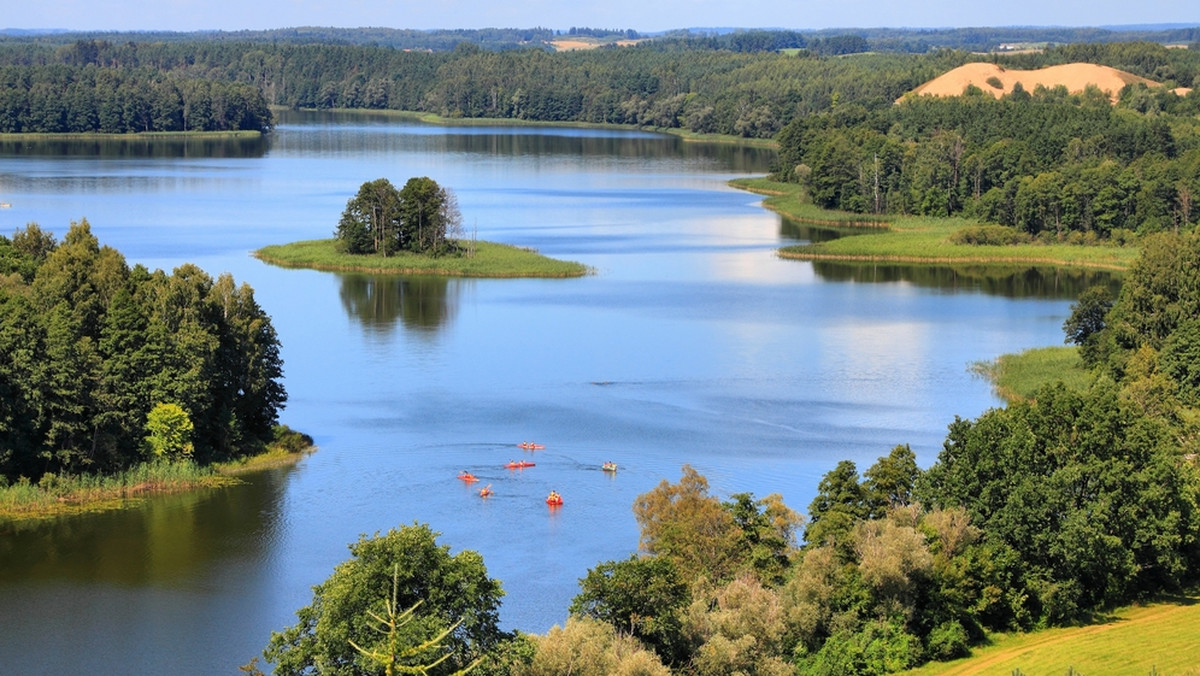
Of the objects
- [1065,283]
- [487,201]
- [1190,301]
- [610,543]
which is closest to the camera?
[610,543]

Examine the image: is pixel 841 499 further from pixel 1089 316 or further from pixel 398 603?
pixel 1089 316

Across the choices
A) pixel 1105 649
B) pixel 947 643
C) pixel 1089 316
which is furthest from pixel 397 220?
pixel 1105 649

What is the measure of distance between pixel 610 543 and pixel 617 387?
50.3ft

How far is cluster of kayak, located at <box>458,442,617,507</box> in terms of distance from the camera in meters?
36.5

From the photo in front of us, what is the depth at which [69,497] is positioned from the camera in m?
36.5

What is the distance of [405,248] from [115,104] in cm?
9236

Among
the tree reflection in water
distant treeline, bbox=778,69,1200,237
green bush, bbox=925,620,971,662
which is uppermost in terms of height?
distant treeline, bbox=778,69,1200,237

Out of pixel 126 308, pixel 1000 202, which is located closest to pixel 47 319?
pixel 126 308

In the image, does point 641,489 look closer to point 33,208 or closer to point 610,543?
point 610,543

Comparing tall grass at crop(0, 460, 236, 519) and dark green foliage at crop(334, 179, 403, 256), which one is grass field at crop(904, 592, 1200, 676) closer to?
tall grass at crop(0, 460, 236, 519)

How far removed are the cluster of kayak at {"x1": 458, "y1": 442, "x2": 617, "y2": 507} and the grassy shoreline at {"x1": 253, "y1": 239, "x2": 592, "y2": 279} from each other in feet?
103

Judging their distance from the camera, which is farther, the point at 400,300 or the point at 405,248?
the point at 405,248

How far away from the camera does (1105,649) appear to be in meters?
26.7

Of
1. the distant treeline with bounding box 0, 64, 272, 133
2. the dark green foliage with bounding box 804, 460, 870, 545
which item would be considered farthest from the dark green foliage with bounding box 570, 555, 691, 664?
the distant treeline with bounding box 0, 64, 272, 133
